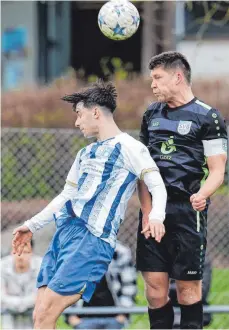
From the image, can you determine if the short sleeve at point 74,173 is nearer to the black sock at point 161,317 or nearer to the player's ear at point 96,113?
the player's ear at point 96,113

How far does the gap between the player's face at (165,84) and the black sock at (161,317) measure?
1.34 m

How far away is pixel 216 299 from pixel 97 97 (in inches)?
159

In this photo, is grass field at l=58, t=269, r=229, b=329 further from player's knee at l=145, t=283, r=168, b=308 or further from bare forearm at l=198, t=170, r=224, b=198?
bare forearm at l=198, t=170, r=224, b=198

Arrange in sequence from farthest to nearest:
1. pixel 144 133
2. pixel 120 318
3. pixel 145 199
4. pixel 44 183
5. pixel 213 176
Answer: pixel 44 183, pixel 120 318, pixel 144 133, pixel 145 199, pixel 213 176

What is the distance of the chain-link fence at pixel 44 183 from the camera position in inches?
436

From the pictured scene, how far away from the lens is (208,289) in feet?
31.2

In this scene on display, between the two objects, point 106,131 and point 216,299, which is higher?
point 106,131

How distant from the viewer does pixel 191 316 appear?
688 cm

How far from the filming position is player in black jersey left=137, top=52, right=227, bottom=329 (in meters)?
6.72

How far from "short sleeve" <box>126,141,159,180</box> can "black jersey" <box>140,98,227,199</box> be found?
197 mm

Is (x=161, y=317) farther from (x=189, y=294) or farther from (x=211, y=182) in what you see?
(x=211, y=182)

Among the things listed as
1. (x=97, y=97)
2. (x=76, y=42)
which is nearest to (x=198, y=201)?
(x=97, y=97)

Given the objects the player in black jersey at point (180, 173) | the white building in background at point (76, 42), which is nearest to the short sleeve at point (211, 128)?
the player in black jersey at point (180, 173)

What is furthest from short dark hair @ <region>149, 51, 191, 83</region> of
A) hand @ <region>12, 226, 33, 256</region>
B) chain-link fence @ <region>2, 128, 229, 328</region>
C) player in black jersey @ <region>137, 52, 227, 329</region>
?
chain-link fence @ <region>2, 128, 229, 328</region>
